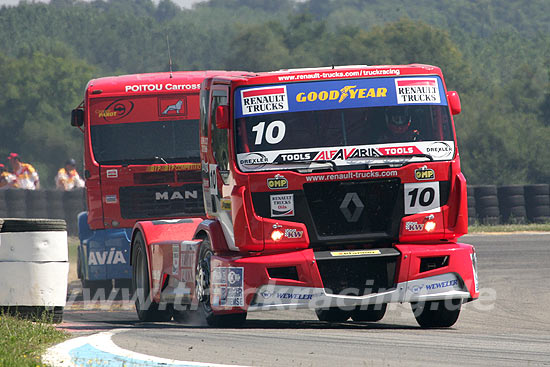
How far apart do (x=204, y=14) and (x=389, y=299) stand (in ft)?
368

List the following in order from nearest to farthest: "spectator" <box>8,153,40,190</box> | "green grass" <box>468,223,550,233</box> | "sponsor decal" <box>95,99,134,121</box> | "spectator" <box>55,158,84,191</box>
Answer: "sponsor decal" <box>95,99,134,121</box>
"green grass" <box>468,223,550,233</box>
"spectator" <box>55,158,84,191</box>
"spectator" <box>8,153,40,190</box>

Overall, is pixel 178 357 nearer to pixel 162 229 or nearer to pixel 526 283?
pixel 162 229

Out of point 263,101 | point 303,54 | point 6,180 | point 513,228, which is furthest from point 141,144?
point 303,54

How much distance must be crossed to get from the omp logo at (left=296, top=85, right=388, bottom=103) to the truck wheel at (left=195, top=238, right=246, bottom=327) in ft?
5.58

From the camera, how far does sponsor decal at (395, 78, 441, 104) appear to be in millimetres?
9281

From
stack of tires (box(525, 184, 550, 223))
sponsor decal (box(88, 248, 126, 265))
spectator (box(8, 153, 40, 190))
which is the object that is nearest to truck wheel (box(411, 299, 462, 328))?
sponsor decal (box(88, 248, 126, 265))

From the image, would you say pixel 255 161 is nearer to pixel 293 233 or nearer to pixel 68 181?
pixel 293 233

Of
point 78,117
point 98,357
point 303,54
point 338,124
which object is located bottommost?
point 98,357

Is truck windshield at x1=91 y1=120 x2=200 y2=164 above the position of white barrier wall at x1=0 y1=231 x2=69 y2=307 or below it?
above

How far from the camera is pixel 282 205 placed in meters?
8.95

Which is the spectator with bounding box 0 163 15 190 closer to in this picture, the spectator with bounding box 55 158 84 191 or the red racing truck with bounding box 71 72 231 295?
the spectator with bounding box 55 158 84 191

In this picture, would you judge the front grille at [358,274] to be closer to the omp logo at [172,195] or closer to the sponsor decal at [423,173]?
the sponsor decal at [423,173]

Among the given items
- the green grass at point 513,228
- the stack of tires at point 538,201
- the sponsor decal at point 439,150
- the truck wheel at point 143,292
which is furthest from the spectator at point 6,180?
the sponsor decal at point 439,150

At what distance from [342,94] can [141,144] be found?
5037 millimetres
